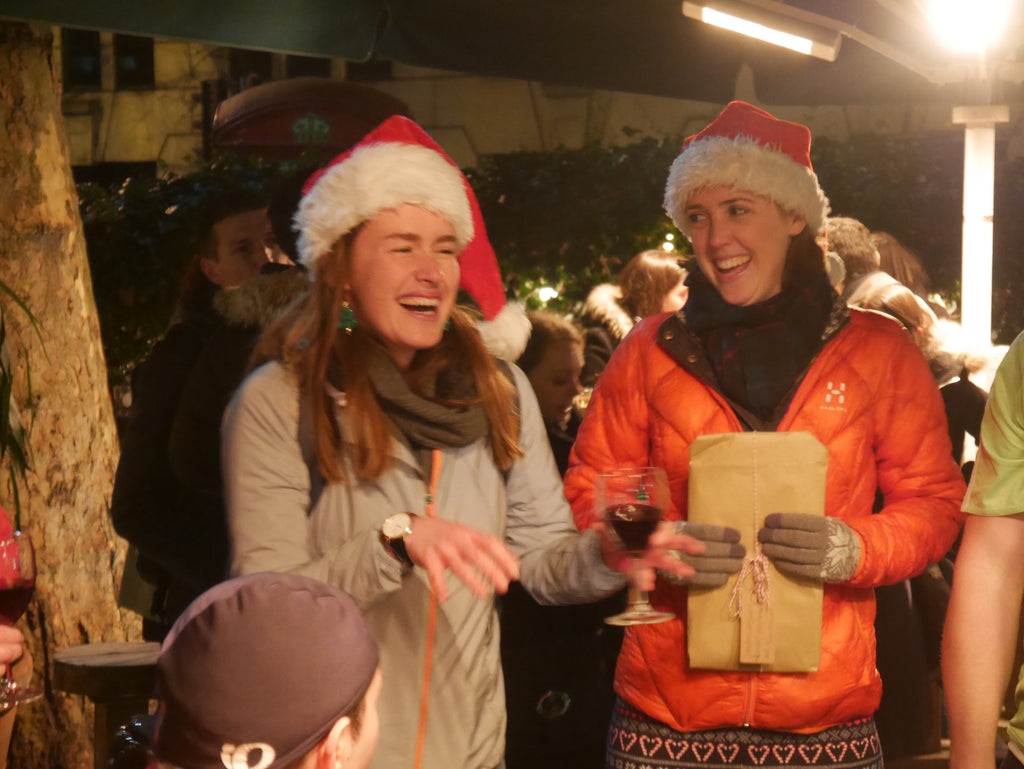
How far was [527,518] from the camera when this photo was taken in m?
2.67

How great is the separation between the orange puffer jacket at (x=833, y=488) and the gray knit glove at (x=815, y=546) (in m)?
0.04

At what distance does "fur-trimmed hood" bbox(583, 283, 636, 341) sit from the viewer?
237 inches

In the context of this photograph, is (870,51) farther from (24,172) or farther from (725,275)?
(24,172)

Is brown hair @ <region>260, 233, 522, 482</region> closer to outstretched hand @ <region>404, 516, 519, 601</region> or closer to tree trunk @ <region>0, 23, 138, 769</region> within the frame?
outstretched hand @ <region>404, 516, 519, 601</region>

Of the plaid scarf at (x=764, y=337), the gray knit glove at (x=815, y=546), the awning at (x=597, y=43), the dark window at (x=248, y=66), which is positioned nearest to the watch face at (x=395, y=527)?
the gray knit glove at (x=815, y=546)

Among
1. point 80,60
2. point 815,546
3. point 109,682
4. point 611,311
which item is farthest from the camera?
point 80,60

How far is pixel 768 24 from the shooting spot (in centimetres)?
491

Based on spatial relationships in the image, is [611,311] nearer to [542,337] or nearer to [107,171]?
[542,337]

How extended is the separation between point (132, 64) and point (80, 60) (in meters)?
1.12

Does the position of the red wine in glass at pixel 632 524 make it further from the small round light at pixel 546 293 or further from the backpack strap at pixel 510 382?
the small round light at pixel 546 293

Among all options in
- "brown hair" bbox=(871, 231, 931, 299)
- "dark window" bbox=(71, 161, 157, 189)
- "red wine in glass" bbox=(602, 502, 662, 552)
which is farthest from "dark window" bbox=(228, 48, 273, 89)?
"red wine in glass" bbox=(602, 502, 662, 552)

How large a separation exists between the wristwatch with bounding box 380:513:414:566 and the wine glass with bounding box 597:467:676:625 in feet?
1.35

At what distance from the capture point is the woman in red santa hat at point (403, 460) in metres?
2.40

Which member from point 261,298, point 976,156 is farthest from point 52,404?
point 976,156
